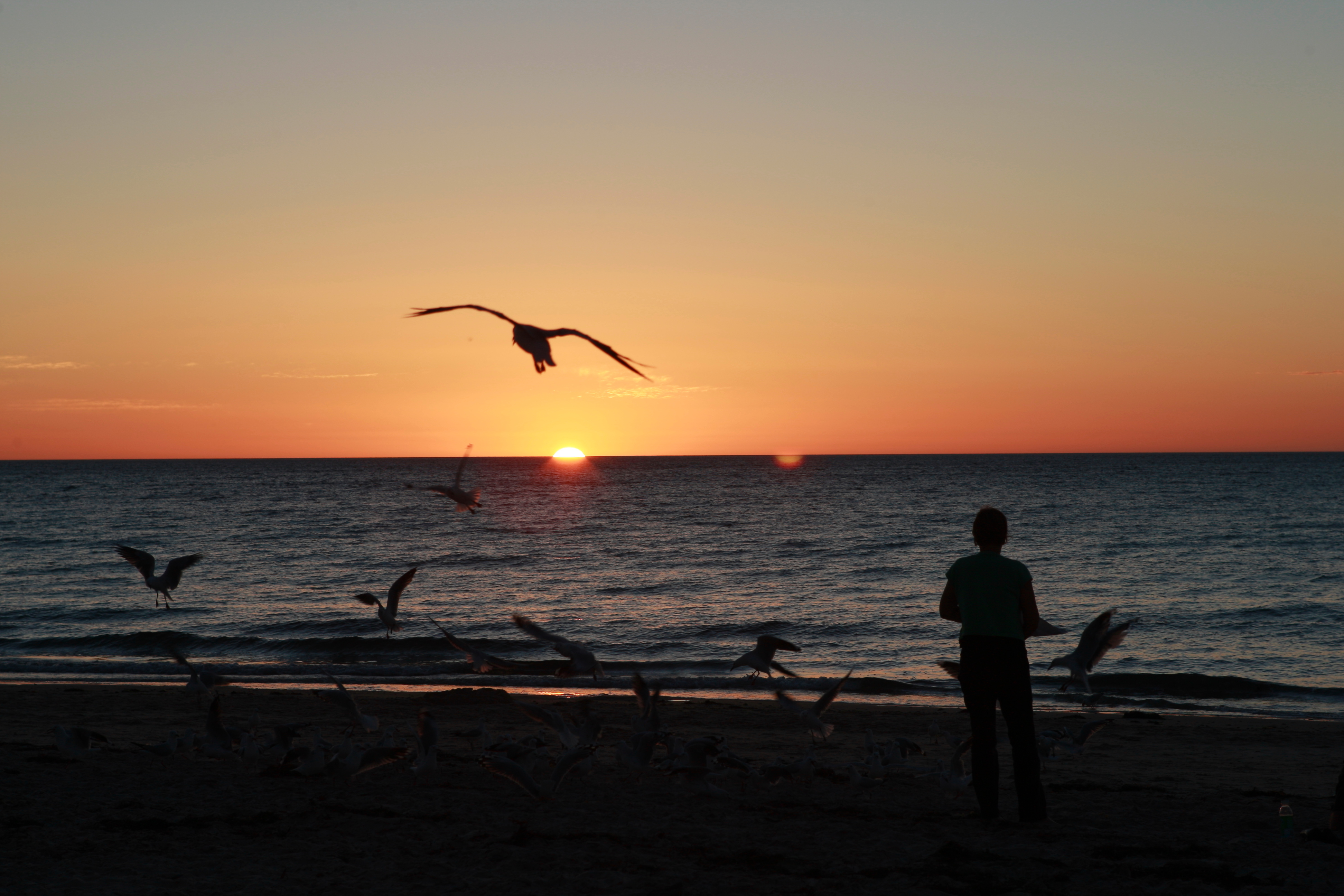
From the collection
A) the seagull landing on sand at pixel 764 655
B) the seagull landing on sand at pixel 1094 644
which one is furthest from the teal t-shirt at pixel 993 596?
the seagull landing on sand at pixel 764 655

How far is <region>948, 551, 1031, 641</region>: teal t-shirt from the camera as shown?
6.42m

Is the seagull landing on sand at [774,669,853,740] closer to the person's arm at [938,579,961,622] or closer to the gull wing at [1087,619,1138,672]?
the gull wing at [1087,619,1138,672]

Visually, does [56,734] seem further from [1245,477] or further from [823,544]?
[1245,477]

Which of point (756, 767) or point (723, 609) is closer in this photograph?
point (756, 767)

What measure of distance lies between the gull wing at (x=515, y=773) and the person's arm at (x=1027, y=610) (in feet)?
11.8

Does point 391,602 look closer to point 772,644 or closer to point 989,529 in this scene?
point 772,644

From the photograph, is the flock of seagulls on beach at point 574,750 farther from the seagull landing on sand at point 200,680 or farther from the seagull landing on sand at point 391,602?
the seagull landing on sand at point 200,680

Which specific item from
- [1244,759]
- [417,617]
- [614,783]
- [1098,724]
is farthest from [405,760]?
[417,617]

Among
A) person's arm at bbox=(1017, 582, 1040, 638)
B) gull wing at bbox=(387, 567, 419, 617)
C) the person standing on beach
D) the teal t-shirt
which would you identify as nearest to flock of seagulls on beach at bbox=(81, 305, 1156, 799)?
gull wing at bbox=(387, 567, 419, 617)

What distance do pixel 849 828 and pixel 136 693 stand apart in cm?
1324

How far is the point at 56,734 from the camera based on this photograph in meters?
8.80

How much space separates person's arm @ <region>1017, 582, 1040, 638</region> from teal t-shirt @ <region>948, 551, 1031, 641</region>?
0.01 meters

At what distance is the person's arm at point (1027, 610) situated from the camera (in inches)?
253

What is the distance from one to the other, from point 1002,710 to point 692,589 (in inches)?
1088
